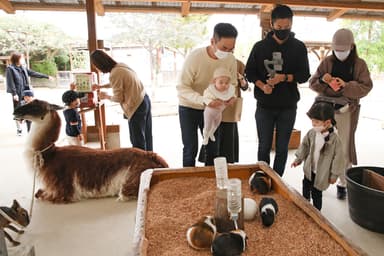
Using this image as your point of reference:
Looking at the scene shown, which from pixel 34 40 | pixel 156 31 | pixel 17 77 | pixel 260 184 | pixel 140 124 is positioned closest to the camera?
pixel 260 184

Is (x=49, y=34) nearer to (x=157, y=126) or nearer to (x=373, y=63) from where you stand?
(x=157, y=126)

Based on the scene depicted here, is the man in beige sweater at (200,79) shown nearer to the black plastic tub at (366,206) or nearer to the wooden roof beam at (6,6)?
the black plastic tub at (366,206)

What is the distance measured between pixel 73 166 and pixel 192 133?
106cm

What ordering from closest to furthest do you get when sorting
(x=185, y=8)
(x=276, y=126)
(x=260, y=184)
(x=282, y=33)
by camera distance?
(x=260, y=184), (x=282, y=33), (x=276, y=126), (x=185, y=8)

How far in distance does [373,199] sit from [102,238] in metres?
1.74

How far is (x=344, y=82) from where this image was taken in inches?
90.4

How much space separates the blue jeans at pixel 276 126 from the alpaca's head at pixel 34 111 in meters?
1.65

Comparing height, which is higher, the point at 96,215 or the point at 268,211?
the point at 268,211

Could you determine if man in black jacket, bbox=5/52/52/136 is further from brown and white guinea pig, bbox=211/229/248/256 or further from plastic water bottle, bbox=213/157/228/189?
brown and white guinea pig, bbox=211/229/248/256

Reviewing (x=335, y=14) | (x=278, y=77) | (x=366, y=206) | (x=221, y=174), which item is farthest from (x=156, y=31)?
(x=221, y=174)

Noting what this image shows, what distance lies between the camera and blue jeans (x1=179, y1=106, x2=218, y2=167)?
216 cm

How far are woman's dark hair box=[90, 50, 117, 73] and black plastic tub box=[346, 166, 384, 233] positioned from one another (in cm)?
211

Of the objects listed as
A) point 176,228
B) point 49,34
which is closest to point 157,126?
point 176,228

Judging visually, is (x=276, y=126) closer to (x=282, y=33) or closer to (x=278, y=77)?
(x=278, y=77)
